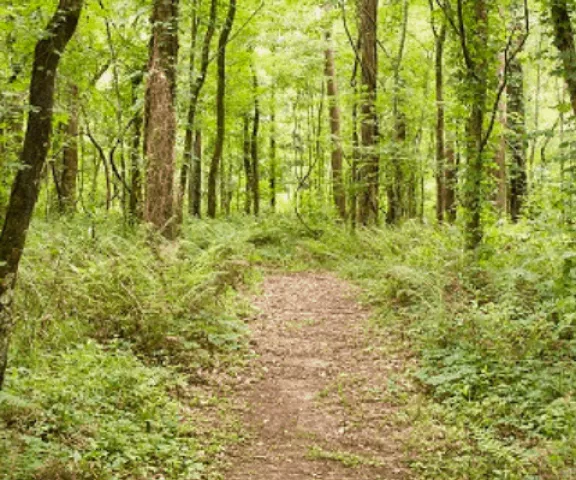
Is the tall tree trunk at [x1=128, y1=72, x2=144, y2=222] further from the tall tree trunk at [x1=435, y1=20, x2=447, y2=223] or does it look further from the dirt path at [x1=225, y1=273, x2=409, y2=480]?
the tall tree trunk at [x1=435, y1=20, x2=447, y2=223]

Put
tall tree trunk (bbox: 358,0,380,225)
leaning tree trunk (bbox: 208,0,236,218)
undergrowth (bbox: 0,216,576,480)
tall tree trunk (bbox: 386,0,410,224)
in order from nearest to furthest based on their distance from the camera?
undergrowth (bbox: 0,216,576,480)
tall tree trunk (bbox: 358,0,380,225)
tall tree trunk (bbox: 386,0,410,224)
leaning tree trunk (bbox: 208,0,236,218)

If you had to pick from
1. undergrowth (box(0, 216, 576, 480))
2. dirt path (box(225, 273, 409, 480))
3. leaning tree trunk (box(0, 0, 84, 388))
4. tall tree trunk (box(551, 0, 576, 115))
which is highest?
tall tree trunk (box(551, 0, 576, 115))

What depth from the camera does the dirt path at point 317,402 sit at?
16.4 ft

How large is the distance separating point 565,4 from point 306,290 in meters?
7.07

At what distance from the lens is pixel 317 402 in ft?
20.6

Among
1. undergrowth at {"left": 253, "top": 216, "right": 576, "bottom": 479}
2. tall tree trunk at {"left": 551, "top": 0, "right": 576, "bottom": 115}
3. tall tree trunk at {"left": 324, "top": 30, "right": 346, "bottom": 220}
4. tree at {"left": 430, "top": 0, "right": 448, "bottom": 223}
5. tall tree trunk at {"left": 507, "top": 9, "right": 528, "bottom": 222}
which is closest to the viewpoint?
undergrowth at {"left": 253, "top": 216, "right": 576, "bottom": 479}

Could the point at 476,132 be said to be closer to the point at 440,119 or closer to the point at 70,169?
the point at 440,119

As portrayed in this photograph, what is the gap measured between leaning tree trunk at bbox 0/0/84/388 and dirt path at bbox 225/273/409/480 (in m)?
2.34

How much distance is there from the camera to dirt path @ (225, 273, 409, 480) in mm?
4996

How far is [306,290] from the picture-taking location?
11586mm

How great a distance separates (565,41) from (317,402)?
4.71 meters

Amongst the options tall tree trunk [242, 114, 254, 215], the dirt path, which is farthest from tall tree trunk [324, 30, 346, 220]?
the dirt path

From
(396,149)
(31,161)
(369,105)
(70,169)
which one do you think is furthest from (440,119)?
(31,161)

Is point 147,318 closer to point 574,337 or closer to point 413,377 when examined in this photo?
point 413,377
